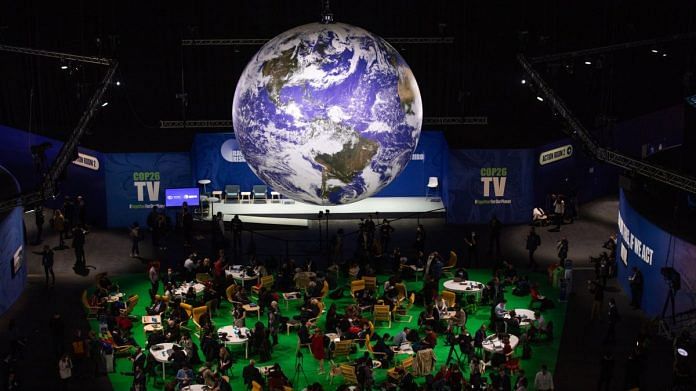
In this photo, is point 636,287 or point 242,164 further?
point 242,164

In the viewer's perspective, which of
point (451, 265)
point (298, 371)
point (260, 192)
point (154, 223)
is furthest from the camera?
point (260, 192)

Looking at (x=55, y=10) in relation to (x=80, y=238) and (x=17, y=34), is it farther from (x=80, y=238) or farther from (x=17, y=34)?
(x=80, y=238)

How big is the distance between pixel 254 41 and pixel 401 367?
16067 mm

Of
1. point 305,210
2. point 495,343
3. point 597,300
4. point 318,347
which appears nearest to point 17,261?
point 318,347

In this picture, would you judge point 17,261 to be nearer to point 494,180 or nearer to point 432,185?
point 432,185

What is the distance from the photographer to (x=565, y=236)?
3203 centimetres

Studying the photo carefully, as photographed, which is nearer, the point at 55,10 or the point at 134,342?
the point at 134,342

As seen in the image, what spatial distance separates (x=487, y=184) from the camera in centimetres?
3347

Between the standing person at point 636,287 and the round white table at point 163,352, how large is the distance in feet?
38.8

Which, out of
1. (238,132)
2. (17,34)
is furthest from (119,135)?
(238,132)

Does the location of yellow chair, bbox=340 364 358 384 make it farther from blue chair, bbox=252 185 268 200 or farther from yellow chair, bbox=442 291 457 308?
blue chair, bbox=252 185 268 200

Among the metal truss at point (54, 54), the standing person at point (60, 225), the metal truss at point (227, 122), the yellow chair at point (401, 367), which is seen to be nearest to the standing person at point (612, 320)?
the yellow chair at point (401, 367)

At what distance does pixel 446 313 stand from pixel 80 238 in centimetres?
A: 1134

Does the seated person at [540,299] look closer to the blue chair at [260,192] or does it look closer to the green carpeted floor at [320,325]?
the green carpeted floor at [320,325]
